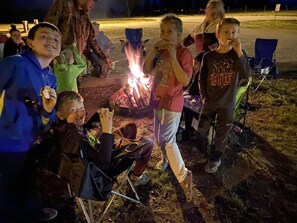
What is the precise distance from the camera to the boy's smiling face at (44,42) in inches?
92.0

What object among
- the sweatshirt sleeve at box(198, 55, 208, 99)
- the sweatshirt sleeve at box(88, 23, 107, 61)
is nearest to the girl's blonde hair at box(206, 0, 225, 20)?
the sweatshirt sleeve at box(198, 55, 208, 99)

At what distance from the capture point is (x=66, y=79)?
3303 mm

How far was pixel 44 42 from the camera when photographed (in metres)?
2.34

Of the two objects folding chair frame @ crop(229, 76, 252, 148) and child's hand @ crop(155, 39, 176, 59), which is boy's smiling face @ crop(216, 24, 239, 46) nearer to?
child's hand @ crop(155, 39, 176, 59)

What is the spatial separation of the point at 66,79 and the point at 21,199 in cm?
135

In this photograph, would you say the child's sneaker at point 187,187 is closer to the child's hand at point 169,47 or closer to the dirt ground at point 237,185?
the dirt ground at point 237,185

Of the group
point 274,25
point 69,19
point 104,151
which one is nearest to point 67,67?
point 69,19

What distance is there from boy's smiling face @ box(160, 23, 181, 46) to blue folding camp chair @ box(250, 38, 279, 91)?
4500 millimetres

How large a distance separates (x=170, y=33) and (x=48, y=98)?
133 centimetres

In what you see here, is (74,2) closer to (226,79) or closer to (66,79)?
(66,79)

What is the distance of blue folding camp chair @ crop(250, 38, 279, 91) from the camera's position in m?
7.02

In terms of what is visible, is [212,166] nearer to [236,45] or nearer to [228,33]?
[236,45]

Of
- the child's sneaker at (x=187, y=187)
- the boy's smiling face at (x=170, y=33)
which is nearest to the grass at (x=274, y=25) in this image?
the boy's smiling face at (x=170, y=33)

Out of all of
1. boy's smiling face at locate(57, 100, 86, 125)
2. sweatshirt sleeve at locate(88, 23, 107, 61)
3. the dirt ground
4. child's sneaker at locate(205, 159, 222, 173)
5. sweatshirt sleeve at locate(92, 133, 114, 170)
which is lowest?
the dirt ground
